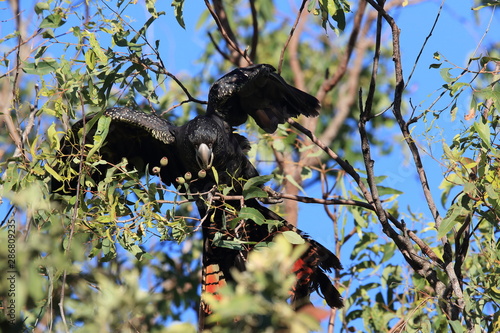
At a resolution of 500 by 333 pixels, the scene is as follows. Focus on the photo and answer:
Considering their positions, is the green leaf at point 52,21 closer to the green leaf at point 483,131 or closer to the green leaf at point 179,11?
the green leaf at point 179,11

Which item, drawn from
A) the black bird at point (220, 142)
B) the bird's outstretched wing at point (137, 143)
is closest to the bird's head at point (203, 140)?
the black bird at point (220, 142)

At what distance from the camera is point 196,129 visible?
15.0 ft

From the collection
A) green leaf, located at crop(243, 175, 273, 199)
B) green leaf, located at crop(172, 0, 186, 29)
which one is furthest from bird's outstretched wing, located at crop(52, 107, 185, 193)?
green leaf, located at crop(243, 175, 273, 199)

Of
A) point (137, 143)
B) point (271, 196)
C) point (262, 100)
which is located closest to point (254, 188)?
point (271, 196)

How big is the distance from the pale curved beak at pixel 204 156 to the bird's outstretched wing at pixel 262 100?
411 mm

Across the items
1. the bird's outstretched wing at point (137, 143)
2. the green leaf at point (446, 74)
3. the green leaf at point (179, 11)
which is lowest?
the green leaf at point (446, 74)

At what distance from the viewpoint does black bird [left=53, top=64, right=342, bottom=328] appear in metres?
4.54

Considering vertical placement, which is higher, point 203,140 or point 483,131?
point 203,140

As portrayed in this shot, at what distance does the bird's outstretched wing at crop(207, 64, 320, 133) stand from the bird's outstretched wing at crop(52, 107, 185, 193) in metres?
0.40

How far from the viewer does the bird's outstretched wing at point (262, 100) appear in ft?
15.5

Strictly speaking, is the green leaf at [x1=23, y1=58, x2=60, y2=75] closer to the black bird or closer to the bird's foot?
the black bird

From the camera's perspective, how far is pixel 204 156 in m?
4.54

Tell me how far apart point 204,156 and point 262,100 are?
69 centimetres

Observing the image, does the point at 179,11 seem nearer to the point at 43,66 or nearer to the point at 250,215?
the point at 43,66
